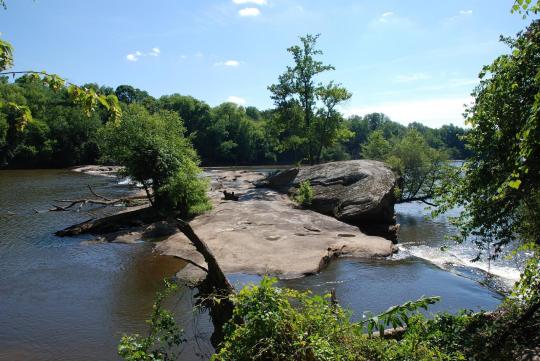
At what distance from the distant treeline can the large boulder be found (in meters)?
11.6

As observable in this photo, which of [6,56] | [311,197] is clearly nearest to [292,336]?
[6,56]

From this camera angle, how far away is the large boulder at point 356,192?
A: 21.8 m

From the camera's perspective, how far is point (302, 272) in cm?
1407

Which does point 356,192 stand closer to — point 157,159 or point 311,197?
point 311,197

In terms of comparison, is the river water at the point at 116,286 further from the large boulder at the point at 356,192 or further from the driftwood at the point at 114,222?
the large boulder at the point at 356,192

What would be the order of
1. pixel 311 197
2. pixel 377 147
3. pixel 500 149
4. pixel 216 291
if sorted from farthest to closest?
pixel 377 147 < pixel 311 197 < pixel 500 149 < pixel 216 291

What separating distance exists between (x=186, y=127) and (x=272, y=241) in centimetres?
4997

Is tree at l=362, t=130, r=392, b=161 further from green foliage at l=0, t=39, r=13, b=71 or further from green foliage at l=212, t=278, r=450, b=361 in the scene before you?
green foliage at l=0, t=39, r=13, b=71

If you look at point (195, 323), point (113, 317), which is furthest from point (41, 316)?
point (195, 323)

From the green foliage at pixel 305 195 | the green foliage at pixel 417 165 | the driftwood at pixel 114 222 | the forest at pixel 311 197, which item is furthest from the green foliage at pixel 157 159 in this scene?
the green foliage at pixel 417 165

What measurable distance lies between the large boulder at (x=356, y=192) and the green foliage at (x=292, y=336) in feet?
→ 55.9

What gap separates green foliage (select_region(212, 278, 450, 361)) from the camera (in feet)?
13.2

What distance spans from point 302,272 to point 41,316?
7811 millimetres

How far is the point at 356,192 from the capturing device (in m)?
23.4
